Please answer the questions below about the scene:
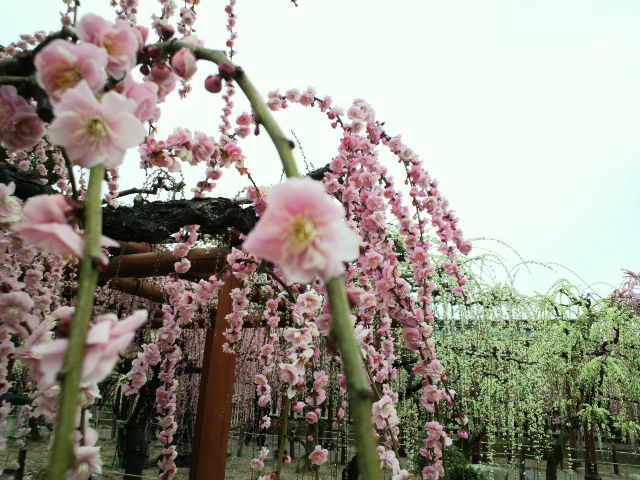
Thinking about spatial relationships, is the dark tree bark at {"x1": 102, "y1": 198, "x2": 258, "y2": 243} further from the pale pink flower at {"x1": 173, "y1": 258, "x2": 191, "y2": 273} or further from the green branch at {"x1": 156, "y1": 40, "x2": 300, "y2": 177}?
the green branch at {"x1": 156, "y1": 40, "x2": 300, "y2": 177}

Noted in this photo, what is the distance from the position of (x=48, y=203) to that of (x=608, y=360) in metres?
6.28

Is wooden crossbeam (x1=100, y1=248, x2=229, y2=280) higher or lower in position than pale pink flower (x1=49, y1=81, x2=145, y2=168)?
higher

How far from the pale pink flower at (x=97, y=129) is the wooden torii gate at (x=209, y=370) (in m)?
2.75

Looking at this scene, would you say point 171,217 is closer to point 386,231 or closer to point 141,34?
point 386,231

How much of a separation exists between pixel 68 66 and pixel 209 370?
3.49m

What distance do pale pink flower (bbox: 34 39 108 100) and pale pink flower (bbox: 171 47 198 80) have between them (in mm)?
178

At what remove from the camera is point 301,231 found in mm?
464

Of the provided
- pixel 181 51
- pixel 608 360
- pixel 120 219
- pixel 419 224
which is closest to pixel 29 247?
pixel 120 219

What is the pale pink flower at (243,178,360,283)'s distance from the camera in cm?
44

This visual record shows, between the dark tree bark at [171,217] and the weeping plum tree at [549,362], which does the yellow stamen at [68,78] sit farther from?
the weeping plum tree at [549,362]

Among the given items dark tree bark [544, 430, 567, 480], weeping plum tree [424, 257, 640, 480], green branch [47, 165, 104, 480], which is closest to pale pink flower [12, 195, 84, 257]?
green branch [47, 165, 104, 480]

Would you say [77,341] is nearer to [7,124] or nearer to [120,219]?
[7,124]

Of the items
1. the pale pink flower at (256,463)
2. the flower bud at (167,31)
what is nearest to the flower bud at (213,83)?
the flower bud at (167,31)

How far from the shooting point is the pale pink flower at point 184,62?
27.2 inches
